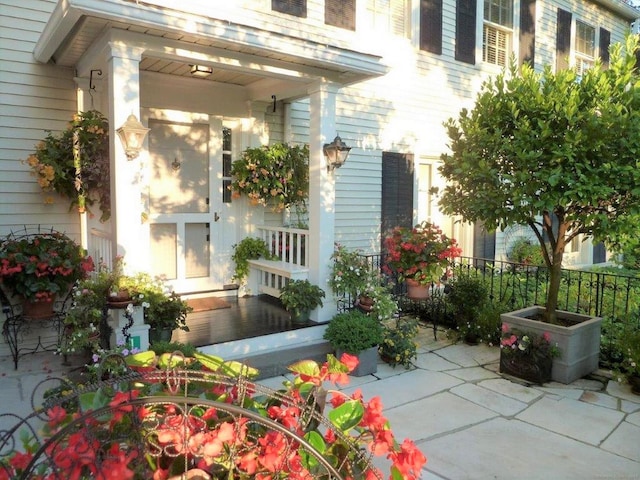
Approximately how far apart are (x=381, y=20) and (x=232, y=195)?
3.55 metres

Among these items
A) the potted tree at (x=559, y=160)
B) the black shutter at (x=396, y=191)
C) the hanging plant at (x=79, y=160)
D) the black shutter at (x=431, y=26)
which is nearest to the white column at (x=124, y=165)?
the hanging plant at (x=79, y=160)

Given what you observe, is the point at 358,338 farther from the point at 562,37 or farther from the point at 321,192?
the point at 562,37

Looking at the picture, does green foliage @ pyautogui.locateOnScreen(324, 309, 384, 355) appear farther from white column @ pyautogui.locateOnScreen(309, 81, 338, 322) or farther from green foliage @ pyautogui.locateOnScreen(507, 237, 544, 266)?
green foliage @ pyautogui.locateOnScreen(507, 237, 544, 266)

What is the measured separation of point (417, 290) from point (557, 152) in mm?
2266

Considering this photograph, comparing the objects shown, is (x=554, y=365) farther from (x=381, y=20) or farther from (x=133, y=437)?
(x=381, y=20)

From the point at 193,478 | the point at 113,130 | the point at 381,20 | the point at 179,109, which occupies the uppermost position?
the point at 381,20

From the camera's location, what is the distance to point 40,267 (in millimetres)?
4270

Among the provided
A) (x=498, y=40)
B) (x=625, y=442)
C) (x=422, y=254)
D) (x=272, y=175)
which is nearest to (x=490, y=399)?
(x=625, y=442)

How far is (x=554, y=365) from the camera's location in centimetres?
451

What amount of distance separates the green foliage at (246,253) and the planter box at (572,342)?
2773 millimetres

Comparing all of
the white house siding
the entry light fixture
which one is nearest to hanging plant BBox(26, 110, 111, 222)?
the white house siding

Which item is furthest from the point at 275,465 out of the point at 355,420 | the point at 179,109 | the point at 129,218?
the point at 179,109

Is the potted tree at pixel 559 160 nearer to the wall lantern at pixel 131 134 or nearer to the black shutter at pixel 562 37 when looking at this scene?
the wall lantern at pixel 131 134

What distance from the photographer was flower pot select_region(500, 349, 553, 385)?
14.5 ft
